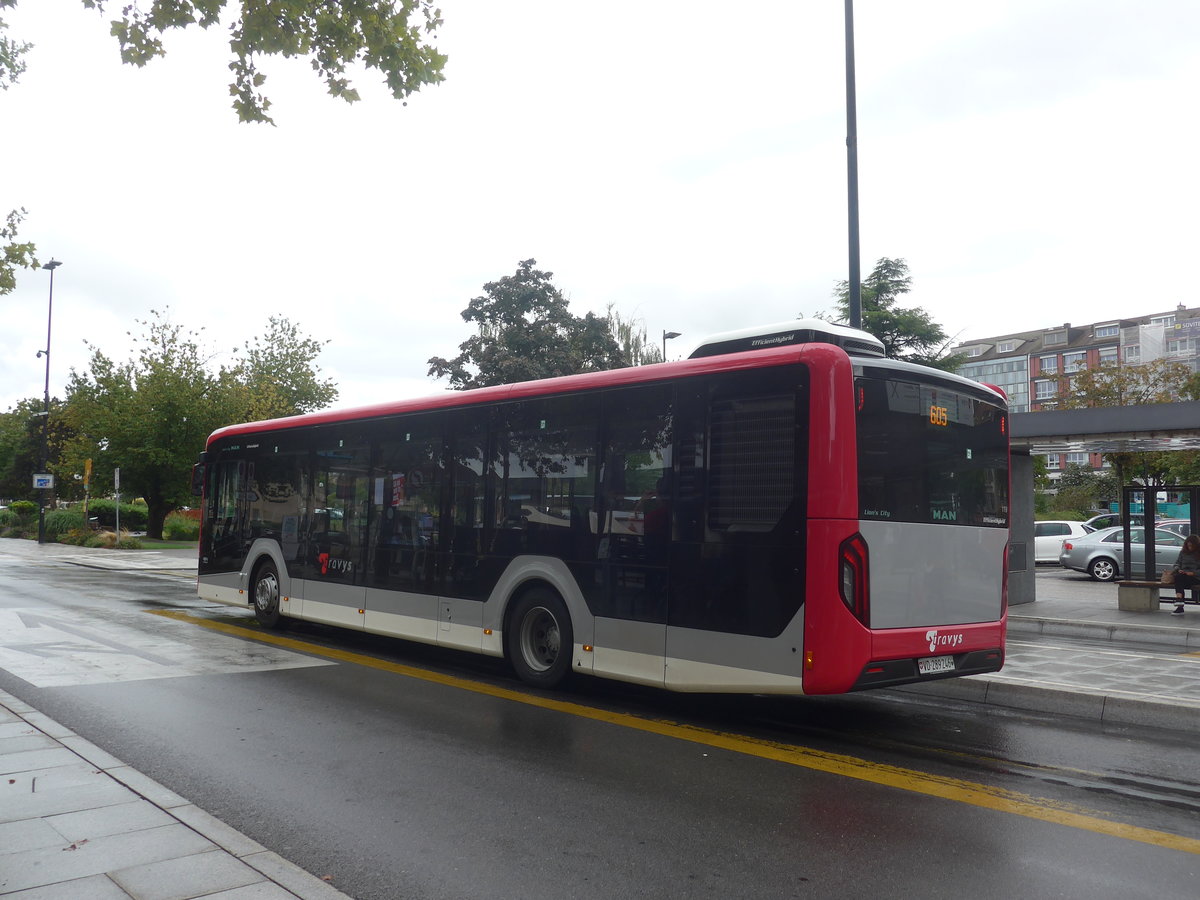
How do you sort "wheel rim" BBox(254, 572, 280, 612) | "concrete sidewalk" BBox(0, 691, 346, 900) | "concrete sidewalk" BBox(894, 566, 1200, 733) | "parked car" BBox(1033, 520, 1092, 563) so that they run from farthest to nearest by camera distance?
"parked car" BBox(1033, 520, 1092, 563) < "wheel rim" BBox(254, 572, 280, 612) < "concrete sidewalk" BBox(894, 566, 1200, 733) < "concrete sidewalk" BBox(0, 691, 346, 900)

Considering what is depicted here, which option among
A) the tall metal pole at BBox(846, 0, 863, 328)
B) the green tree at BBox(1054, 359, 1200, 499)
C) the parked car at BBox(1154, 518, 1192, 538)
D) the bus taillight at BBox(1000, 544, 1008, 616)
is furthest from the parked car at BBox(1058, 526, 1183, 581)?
the green tree at BBox(1054, 359, 1200, 499)

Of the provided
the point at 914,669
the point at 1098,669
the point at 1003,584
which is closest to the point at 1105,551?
the point at 1098,669

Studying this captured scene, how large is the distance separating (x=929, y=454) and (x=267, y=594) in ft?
30.4

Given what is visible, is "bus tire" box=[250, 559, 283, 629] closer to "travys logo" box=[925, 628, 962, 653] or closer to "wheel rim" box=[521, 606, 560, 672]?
"wheel rim" box=[521, 606, 560, 672]

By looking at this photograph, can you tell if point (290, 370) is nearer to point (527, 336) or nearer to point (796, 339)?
point (527, 336)

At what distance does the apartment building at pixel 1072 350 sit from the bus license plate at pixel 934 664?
88.7 meters

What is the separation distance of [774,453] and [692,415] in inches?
33.8

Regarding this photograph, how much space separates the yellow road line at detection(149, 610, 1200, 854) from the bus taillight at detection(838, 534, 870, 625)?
1.01m

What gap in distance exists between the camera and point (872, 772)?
19.3ft

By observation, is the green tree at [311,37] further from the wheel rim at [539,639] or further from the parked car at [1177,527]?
the parked car at [1177,527]

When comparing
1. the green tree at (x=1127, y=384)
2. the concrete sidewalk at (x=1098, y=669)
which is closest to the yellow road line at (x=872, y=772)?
the concrete sidewalk at (x=1098, y=669)

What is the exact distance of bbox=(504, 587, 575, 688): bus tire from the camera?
327 inches

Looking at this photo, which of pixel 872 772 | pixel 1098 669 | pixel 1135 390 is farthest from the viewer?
pixel 1135 390

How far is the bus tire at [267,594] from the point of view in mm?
12516
